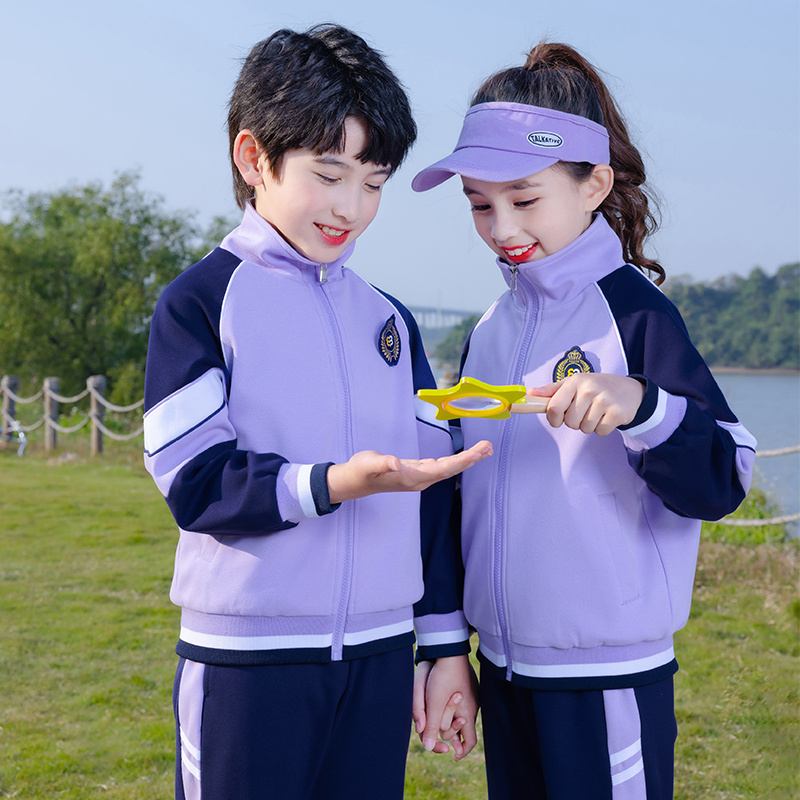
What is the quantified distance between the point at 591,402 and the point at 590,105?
2.27 ft

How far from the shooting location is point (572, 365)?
1611mm

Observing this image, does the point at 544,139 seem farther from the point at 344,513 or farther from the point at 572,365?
the point at 344,513

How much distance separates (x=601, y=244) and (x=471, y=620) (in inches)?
29.6

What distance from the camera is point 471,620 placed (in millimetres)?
1695

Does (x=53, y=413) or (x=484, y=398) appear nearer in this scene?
(x=484, y=398)

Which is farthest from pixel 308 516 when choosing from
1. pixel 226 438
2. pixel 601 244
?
pixel 601 244

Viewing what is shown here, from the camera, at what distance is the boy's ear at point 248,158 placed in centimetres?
155

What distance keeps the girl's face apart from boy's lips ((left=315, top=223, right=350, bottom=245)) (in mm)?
293

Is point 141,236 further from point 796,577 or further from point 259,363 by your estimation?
point 259,363

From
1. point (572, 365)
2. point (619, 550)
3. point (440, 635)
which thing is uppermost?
point (572, 365)

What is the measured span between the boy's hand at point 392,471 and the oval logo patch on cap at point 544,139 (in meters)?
0.65

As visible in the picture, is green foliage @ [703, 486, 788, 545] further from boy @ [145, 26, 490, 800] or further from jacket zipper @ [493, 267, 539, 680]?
boy @ [145, 26, 490, 800]

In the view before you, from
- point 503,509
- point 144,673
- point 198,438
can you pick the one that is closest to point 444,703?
point 503,509

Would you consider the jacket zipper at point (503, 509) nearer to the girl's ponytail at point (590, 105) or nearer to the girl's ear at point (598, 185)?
the girl's ear at point (598, 185)
